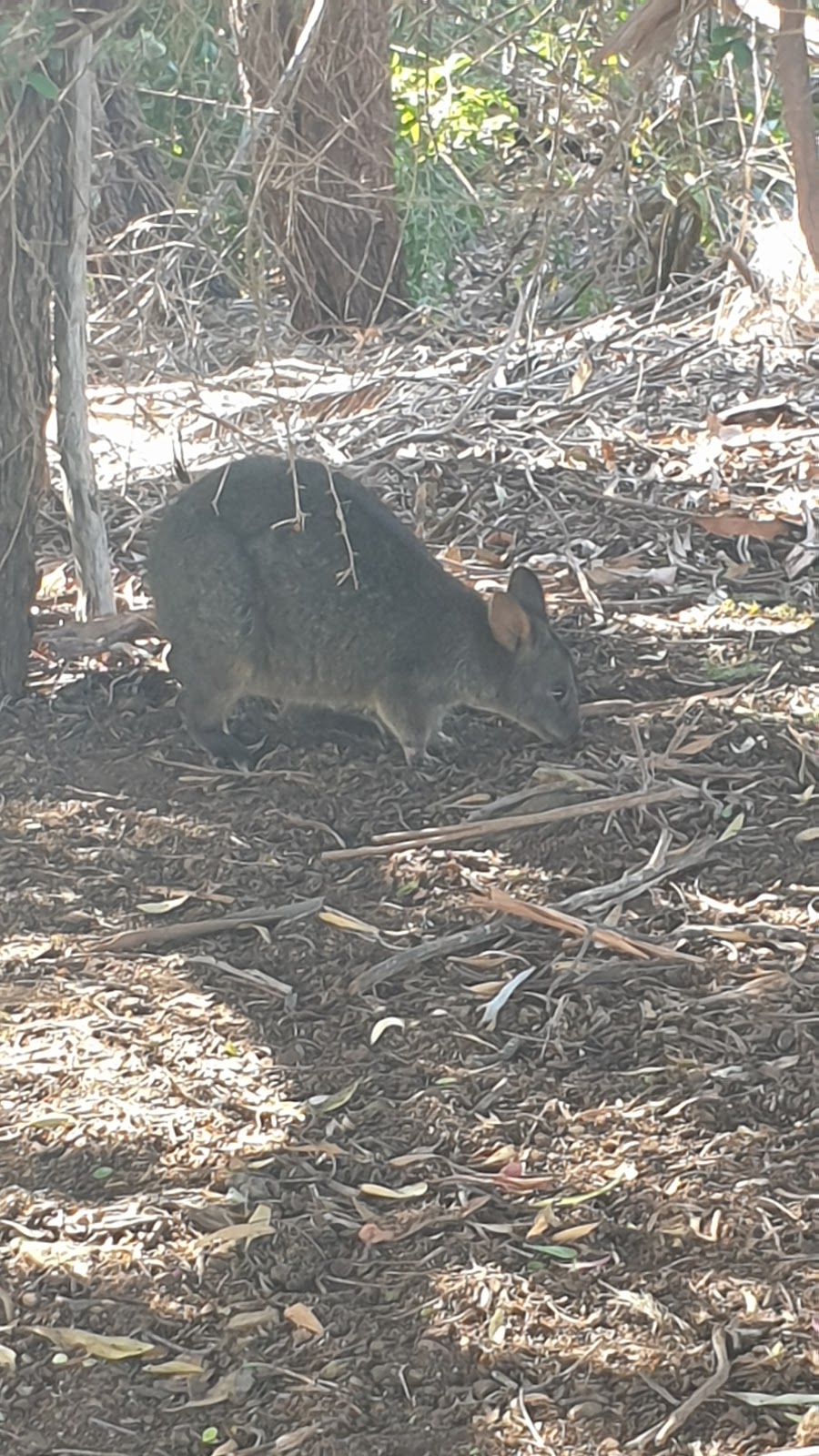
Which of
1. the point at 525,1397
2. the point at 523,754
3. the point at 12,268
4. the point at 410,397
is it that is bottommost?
the point at 525,1397

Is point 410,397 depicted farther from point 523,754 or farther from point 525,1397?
point 525,1397

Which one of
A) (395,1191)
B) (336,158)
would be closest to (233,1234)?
(395,1191)

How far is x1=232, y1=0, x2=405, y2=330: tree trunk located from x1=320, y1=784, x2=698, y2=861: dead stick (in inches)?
69.1

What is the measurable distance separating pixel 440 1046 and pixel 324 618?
90.1 inches

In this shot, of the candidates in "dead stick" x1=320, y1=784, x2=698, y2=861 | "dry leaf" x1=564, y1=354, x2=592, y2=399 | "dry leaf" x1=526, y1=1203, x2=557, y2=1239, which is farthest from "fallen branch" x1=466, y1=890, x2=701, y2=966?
"dry leaf" x1=564, y1=354, x2=592, y2=399

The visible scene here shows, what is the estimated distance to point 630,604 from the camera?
678 cm

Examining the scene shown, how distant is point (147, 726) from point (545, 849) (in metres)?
1.78

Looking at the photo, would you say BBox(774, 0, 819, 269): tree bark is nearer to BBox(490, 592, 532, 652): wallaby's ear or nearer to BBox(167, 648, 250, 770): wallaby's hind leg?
BBox(490, 592, 532, 652): wallaby's ear

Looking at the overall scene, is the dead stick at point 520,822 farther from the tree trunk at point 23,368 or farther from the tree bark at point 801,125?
the tree bark at point 801,125

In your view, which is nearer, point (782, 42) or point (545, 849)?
point (782, 42)

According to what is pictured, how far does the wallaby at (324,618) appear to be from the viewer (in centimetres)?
600

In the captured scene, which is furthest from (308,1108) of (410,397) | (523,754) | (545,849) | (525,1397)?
(410,397)

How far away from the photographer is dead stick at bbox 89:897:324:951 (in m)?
4.80

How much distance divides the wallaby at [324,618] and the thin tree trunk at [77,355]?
0.45 m
